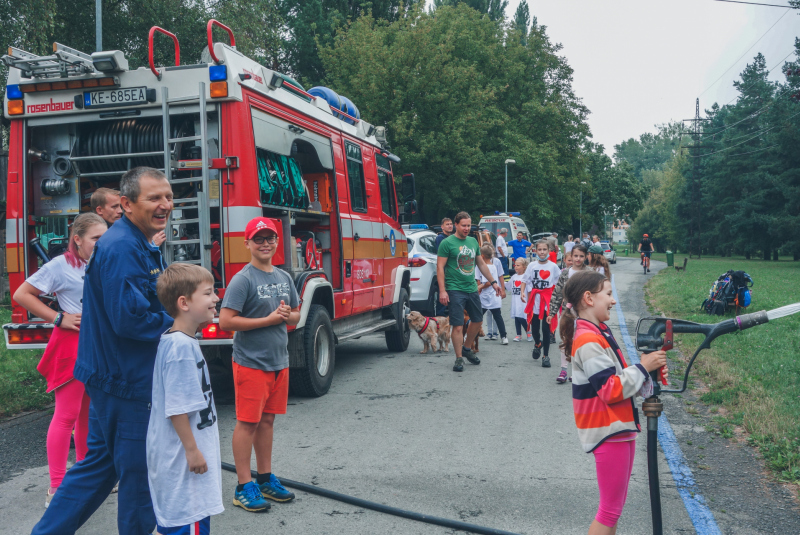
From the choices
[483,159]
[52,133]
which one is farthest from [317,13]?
[52,133]

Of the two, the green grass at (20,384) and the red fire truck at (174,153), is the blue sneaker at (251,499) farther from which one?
the green grass at (20,384)

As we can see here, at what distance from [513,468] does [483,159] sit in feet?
92.2

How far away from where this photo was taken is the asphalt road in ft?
13.5

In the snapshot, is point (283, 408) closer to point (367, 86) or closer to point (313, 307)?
point (313, 307)

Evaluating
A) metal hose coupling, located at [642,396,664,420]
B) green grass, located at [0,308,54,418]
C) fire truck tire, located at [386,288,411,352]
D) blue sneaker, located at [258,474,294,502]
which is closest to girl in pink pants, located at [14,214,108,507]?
blue sneaker, located at [258,474,294,502]

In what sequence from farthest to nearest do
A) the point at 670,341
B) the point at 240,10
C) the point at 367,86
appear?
the point at 367,86
the point at 240,10
the point at 670,341

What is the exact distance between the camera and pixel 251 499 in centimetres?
420

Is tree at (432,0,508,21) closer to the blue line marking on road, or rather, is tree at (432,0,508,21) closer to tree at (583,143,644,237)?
tree at (583,143,644,237)

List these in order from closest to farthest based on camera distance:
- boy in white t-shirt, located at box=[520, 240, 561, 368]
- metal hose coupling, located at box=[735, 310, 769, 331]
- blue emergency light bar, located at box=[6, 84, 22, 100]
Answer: metal hose coupling, located at box=[735, 310, 769, 331] → blue emergency light bar, located at box=[6, 84, 22, 100] → boy in white t-shirt, located at box=[520, 240, 561, 368]

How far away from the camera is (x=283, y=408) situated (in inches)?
174

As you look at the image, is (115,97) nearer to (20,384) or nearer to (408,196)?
(20,384)

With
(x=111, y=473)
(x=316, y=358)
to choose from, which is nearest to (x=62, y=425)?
(x=111, y=473)

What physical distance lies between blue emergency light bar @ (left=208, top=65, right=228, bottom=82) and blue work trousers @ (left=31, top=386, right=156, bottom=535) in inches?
140

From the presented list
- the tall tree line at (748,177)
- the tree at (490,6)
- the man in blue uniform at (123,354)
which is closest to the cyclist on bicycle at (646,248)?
the tall tree line at (748,177)
